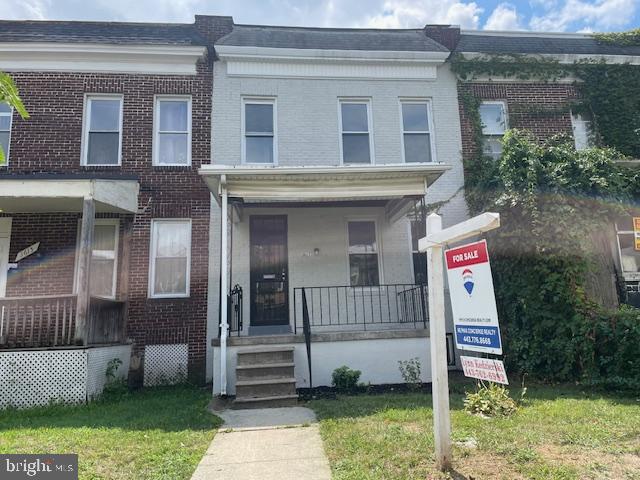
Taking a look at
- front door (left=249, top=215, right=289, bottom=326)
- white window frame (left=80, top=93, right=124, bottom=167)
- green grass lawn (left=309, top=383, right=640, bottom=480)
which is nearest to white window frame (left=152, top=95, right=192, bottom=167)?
white window frame (left=80, top=93, right=124, bottom=167)

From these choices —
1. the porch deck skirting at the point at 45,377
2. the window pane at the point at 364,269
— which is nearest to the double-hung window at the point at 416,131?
the window pane at the point at 364,269

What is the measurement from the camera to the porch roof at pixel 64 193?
24.5ft

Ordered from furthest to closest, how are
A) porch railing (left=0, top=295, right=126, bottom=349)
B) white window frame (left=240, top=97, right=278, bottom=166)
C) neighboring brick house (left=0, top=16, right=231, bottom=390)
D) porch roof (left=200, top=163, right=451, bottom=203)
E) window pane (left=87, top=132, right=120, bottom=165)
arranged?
white window frame (left=240, top=97, right=278, bottom=166) < window pane (left=87, top=132, right=120, bottom=165) < neighboring brick house (left=0, top=16, right=231, bottom=390) < porch roof (left=200, top=163, right=451, bottom=203) < porch railing (left=0, top=295, right=126, bottom=349)

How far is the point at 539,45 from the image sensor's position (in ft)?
36.8

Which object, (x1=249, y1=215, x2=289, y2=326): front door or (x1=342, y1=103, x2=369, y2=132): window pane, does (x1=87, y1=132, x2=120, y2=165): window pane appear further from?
(x1=342, y1=103, x2=369, y2=132): window pane

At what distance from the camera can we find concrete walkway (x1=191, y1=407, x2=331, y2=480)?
3764mm

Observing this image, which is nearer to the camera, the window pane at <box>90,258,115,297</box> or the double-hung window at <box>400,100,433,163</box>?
the window pane at <box>90,258,115,297</box>

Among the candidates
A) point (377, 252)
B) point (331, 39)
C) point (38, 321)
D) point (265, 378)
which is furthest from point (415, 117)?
point (38, 321)

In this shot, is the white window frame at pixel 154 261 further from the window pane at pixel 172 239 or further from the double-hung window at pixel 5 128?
the double-hung window at pixel 5 128

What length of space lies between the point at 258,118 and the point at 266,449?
7623 mm

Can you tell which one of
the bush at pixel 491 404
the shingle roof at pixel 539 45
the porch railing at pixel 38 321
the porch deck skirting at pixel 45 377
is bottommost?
the bush at pixel 491 404

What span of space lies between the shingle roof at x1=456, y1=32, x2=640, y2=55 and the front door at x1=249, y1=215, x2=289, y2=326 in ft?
21.0

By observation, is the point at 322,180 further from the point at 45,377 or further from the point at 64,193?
the point at 45,377

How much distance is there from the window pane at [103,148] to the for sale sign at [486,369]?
8.71 meters
